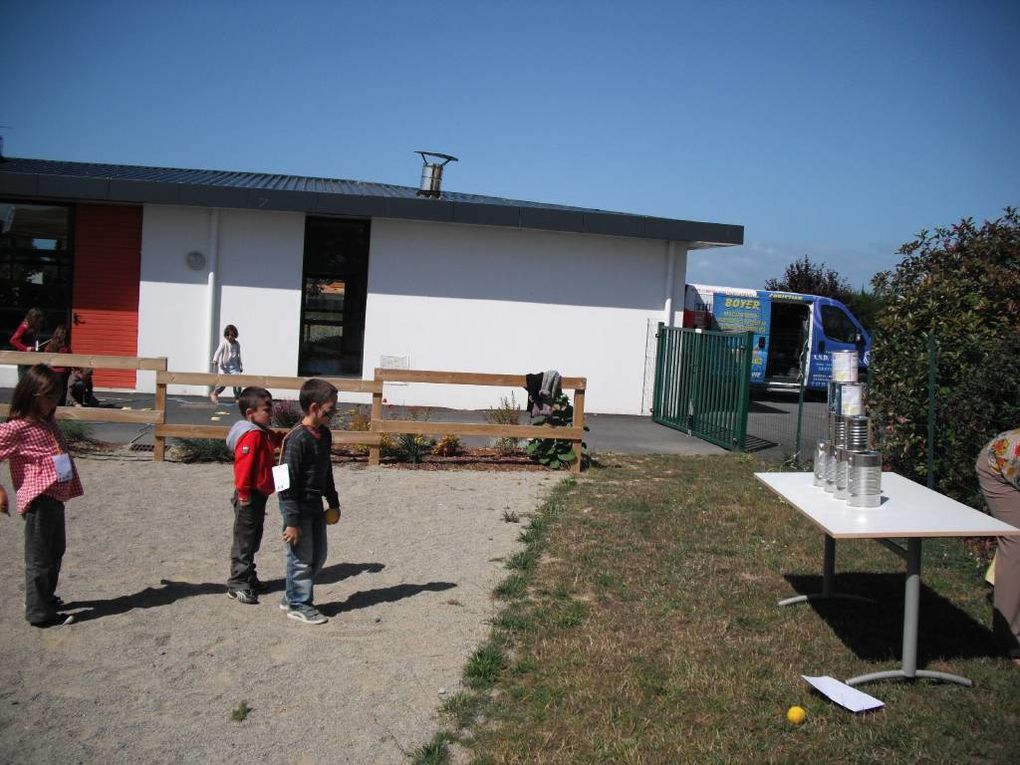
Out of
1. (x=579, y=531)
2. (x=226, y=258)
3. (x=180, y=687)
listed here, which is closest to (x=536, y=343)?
(x=226, y=258)

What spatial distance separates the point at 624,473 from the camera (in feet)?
38.3

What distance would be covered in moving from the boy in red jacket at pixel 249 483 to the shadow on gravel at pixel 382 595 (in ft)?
1.83

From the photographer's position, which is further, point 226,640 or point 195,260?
point 195,260

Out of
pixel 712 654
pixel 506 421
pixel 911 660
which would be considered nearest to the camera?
pixel 911 660

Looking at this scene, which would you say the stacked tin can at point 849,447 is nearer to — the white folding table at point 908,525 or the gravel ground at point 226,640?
the white folding table at point 908,525

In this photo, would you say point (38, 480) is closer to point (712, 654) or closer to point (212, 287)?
point (712, 654)

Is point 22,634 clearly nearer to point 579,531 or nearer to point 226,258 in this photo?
point 579,531

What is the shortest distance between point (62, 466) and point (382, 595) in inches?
89.7

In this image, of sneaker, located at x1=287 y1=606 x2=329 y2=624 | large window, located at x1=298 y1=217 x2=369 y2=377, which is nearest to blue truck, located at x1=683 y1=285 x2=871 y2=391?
large window, located at x1=298 y1=217 x2=369 y2=377

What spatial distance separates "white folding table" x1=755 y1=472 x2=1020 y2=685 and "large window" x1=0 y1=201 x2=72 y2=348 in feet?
49.9

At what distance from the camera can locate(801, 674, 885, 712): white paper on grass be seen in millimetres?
4777

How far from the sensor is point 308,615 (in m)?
6.08

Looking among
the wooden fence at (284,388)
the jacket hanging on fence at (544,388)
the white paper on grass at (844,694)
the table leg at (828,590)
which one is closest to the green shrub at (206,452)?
the wooden fence at (284,388)

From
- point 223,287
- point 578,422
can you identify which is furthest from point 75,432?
point 578,422
